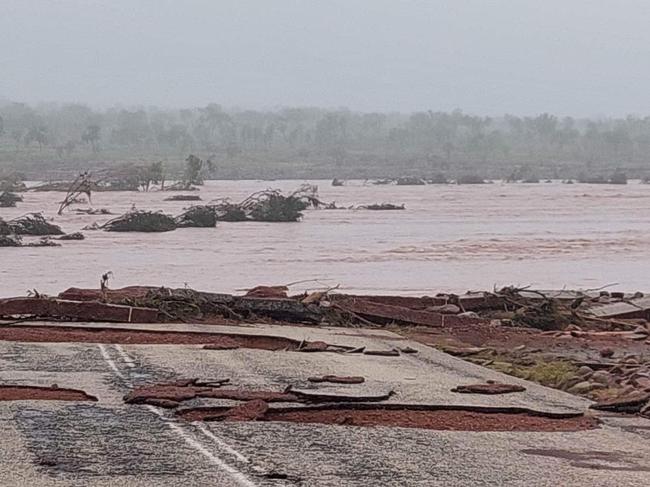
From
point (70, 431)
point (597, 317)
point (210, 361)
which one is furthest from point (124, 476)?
point (597, 317)

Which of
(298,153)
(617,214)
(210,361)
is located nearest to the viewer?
(210,361)

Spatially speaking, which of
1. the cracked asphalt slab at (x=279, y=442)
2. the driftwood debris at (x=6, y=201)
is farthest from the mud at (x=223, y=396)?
the driftwood debris at (x=6, y=201)

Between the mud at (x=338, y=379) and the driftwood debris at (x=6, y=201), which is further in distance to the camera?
the driftwood debris at (x=6, y=201)

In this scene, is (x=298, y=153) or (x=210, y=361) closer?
(x=210, y=361)

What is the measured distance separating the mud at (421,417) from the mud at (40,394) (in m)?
1.37

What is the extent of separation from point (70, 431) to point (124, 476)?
1.92 meters

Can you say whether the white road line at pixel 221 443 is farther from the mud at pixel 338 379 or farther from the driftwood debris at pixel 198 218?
the driftwood debris at pixel 198 218

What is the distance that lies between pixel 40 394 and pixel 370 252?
96.9ft

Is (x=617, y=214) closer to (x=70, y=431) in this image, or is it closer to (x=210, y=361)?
(x=210, y=361)

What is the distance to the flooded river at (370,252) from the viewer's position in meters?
33.9

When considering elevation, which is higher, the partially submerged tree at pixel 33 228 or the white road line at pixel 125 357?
the white road line at pixel 125 357

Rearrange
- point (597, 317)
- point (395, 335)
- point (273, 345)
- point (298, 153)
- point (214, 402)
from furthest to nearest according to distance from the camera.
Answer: point (298, 153) → point (597, 317) → point (395, 335) → point (273, 345) → point (214, 402)

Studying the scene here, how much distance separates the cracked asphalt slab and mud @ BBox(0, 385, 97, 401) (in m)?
0.20

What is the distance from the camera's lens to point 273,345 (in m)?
19.5
